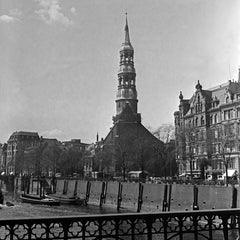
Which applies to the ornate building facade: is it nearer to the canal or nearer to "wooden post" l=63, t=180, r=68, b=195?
the canal

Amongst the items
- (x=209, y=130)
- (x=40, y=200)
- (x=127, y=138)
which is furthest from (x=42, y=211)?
(x=127, y=138)

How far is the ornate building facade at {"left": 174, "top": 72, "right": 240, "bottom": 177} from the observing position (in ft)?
292

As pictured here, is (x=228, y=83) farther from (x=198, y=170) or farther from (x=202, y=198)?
(x=202, y=198)

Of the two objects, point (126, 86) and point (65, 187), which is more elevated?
point (126, 86)

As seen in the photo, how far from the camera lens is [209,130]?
318 feet

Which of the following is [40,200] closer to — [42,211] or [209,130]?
[42,211]

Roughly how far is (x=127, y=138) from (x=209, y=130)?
39101mm

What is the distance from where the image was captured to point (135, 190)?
77.6 meters

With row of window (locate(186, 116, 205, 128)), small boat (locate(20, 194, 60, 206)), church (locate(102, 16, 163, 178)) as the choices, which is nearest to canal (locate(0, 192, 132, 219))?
small boat (locate(20, 194, 60, 206))

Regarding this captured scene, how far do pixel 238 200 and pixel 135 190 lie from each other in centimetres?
2869

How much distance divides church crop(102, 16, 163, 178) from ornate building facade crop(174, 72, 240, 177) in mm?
10129

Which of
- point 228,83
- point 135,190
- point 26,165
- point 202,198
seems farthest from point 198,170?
point 26,165

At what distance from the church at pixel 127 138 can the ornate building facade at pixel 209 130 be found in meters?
10.1

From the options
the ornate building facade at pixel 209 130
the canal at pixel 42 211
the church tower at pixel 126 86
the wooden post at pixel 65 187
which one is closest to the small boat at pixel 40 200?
the canal at pixel 42 211
